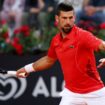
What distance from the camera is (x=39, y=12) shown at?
9891 millimetres

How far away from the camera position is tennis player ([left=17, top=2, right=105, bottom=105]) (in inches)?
232

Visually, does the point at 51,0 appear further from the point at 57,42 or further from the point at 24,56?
the point at 57,42

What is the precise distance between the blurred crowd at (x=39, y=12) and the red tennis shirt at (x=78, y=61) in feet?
11.1

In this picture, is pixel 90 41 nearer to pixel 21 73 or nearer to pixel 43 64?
pixel 43 64

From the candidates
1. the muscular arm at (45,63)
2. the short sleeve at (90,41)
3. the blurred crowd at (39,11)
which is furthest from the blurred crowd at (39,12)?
the short sleeve at (90,41)

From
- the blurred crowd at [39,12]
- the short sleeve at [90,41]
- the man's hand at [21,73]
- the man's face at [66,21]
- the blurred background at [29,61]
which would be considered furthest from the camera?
the blurred crowd at [39,12]

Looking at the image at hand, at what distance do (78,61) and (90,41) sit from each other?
1.01 ft

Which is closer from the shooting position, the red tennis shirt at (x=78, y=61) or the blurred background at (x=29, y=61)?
the red tennis shirt at (x=78, y=61)

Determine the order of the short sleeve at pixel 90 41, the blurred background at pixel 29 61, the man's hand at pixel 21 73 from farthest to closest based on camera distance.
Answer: the blurred background at pixel 29 61, the man's hand at pixel 21 73, the short sleeve at pixel 90 41

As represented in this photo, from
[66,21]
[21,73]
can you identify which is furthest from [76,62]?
[21,73]

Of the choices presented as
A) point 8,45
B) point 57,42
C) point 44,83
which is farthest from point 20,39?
point 57,42

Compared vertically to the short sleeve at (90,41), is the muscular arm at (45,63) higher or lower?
lower

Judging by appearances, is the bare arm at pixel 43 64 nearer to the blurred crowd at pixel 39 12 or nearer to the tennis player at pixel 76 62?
the tennis player at pixel 76 62

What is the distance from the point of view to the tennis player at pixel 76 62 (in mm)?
5883
